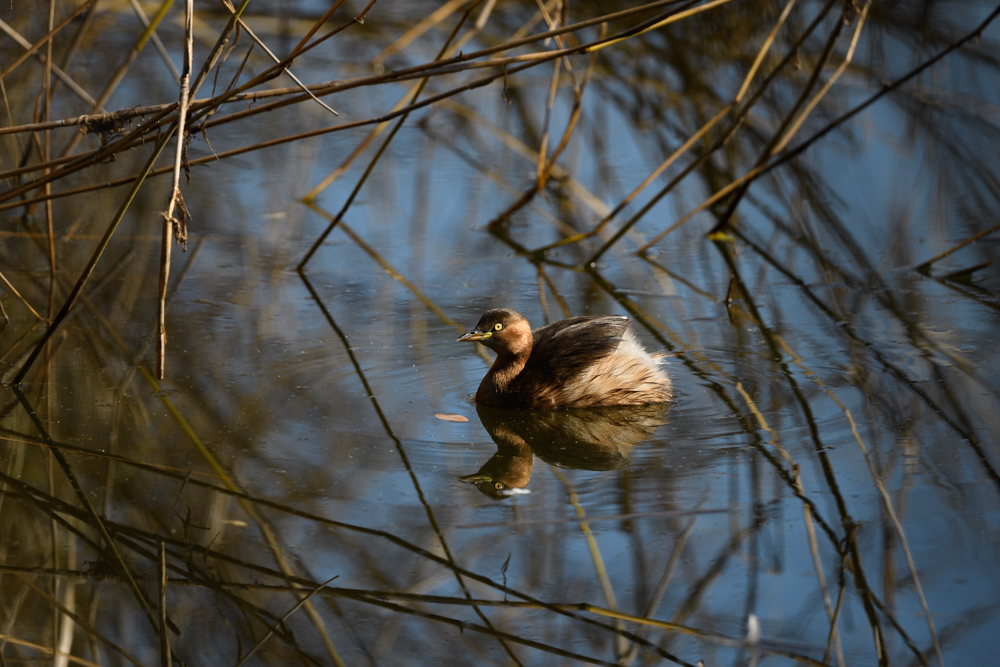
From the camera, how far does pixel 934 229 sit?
634cm

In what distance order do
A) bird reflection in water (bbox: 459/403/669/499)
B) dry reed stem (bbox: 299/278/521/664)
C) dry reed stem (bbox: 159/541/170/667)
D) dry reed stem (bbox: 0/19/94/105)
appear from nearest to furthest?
dry reed stem (bbox: 159/541/170/667) → dry reed stem (bbox: 299/278/521/664) → bird reflection in water (bbox: 459/403/669/499) → dry reed stem (bbox: 0/19/94/105)

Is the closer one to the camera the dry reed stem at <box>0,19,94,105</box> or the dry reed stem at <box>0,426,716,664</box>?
the dry reed stem at <box>0,426,716,664</box>

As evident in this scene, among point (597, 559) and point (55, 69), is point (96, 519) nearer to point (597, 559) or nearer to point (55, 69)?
point (597, 559)

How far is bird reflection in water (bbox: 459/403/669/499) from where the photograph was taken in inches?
148

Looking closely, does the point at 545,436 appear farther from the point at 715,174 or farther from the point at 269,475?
the point at 715,174

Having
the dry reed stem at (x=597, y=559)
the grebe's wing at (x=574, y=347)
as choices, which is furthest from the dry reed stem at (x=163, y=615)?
the grebe's wing at (x=574, y=347)

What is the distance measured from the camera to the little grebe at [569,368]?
4.40m

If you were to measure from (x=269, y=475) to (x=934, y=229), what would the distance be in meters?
4.30

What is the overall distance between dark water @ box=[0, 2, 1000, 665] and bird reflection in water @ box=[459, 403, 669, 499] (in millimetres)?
21

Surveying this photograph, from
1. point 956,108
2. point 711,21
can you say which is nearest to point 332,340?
point 956,108

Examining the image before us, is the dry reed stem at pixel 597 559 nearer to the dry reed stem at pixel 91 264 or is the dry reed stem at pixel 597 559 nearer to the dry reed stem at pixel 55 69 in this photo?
the dry reed stem at pixel 91 264

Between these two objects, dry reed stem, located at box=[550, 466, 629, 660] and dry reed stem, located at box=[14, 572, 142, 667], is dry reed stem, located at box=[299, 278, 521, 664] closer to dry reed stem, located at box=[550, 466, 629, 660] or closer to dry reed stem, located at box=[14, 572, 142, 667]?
dry reed stem, located at box=[550, 466, 629, 660]

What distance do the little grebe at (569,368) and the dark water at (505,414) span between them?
12 cm

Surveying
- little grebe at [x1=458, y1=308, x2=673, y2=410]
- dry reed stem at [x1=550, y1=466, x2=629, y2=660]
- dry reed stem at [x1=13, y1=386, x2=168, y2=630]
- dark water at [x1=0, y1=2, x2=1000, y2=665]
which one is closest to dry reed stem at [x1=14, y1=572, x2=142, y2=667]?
dark water at [x1=0, y1=2, x2=1000, y2=665]
